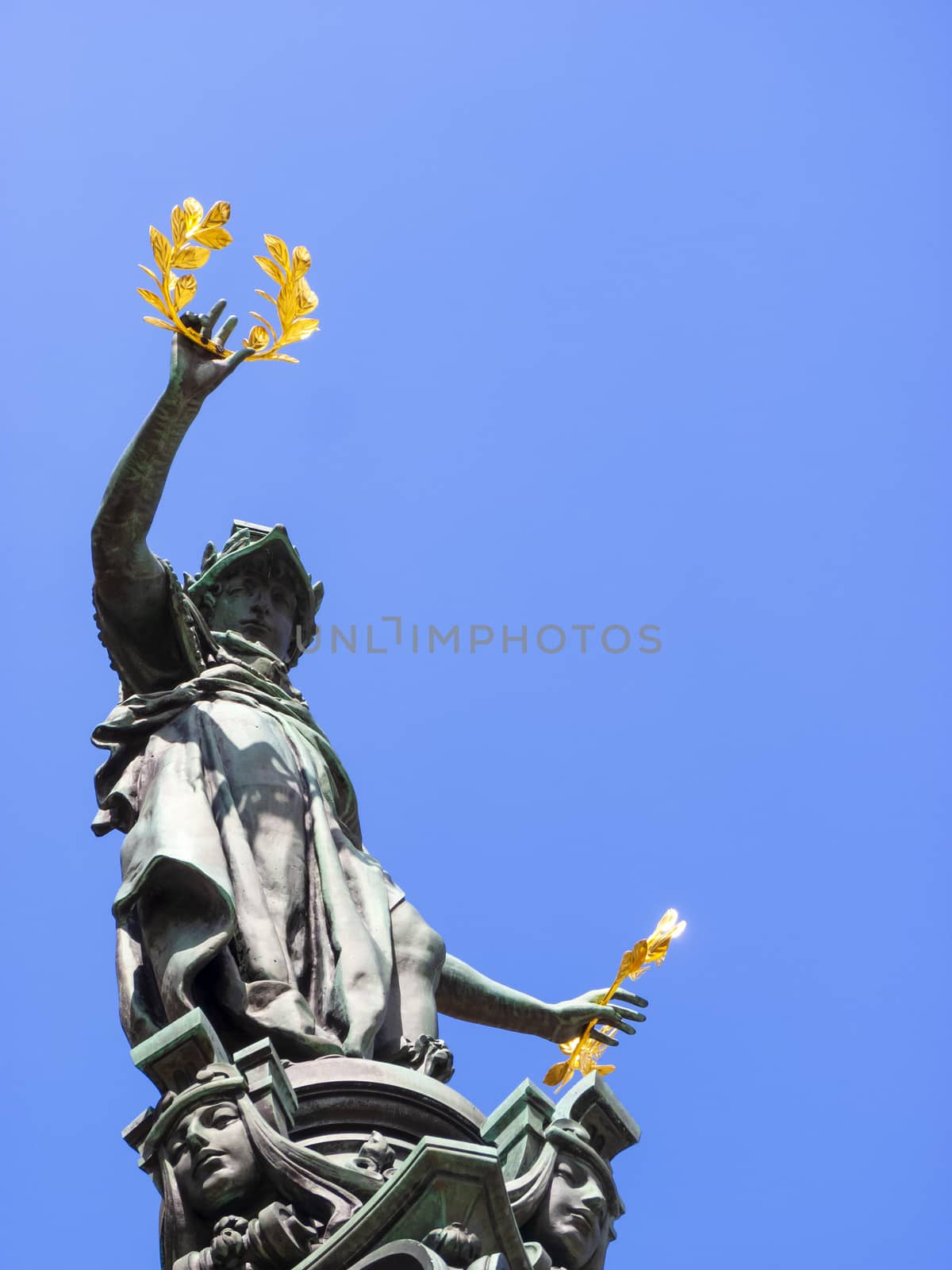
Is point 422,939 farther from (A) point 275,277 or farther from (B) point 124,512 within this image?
(A) point 275,277

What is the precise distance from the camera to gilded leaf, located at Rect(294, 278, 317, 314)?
1233 cm

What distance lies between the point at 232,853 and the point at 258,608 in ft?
9.20

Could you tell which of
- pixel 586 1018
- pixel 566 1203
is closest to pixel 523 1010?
pixel 586 1018

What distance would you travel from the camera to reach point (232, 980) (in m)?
9.91

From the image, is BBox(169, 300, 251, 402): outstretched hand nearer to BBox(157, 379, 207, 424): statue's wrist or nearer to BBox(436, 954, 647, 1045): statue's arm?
BBox(157, 379, 207, 424): statue's wrist

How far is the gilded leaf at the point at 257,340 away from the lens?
12.0m

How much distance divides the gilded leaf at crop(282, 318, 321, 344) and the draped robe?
1437 millimetres

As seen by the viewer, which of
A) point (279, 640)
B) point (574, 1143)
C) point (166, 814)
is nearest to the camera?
point (574, 1143)

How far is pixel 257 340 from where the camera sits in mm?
12008

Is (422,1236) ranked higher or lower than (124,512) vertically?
lower

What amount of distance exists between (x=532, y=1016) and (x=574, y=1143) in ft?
10.6

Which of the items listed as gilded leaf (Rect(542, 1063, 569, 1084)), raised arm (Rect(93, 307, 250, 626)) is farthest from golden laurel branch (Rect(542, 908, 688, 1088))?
Result: raised arm (Rect(93, 307, 250, 626))

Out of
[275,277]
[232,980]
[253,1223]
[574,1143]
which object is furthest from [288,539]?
[253,1223]

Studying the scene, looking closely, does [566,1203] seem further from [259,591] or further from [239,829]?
[259,591]
